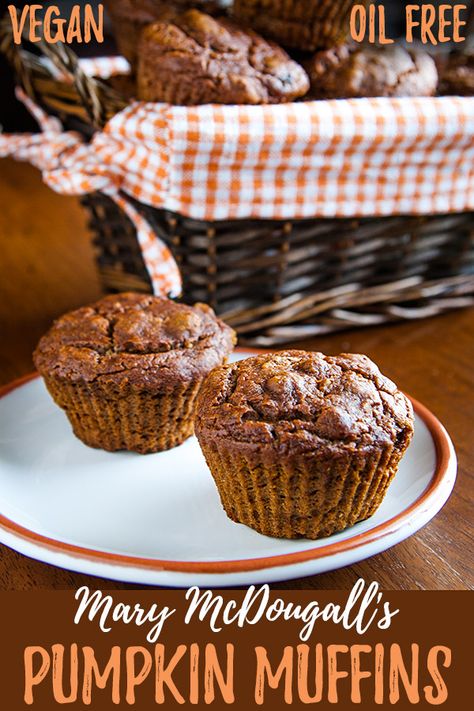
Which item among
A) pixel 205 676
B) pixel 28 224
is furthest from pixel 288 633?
pixel 28 224

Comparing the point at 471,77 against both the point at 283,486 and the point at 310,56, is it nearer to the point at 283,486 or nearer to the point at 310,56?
the point at 310,56

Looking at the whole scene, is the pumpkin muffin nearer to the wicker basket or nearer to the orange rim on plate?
the wicker basket

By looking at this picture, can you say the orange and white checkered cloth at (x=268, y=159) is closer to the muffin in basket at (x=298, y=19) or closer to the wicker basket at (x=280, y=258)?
the wicker basket at (x=280, y=258)

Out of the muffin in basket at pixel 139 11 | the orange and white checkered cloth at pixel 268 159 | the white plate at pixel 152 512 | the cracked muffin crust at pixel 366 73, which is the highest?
the muffin in basket at pixel 139 11

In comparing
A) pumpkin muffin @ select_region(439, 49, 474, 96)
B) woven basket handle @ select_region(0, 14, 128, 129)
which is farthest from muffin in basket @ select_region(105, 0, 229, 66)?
pumpkin muffin @ select_region(439, 49, 474, 96)

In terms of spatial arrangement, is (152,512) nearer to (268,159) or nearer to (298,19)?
(268,159)

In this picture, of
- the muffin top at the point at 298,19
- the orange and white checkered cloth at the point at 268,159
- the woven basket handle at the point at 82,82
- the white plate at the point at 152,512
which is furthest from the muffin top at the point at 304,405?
the muffin top at the point at 298,19
